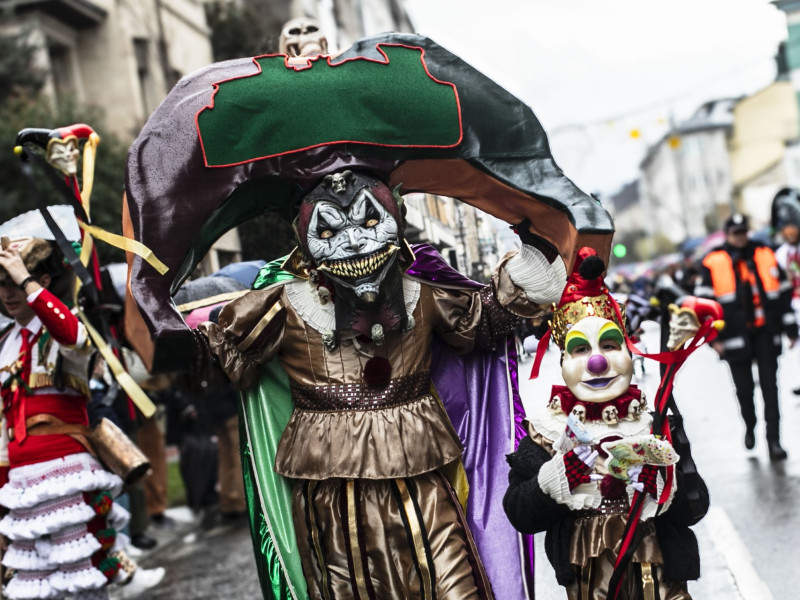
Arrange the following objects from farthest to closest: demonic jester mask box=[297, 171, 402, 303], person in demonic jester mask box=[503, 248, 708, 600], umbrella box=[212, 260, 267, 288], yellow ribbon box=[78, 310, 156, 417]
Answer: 1. umbrella box=[212, 260, 267, 288]
2. yellow ribbon box=[78, 310, 156, 417]
3. demonic jester mask box=[297, 171, 402, 303]
4. person in demonic jester mask box=[503, 248, 708, 600]

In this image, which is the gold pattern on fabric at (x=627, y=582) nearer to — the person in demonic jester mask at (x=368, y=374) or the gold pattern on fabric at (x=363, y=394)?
the person in demonic jester mask at (x=368, y=374)

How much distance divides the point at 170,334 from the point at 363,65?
1236mm

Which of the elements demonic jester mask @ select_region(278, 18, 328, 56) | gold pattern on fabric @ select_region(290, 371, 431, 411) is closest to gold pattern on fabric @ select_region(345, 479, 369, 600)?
gold pattern on fabric @ select_region(290, 371, 431, 411)

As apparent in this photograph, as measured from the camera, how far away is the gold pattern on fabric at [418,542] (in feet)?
→ 14.3

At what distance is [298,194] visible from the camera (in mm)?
4621

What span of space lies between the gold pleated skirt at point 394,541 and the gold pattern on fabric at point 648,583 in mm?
660

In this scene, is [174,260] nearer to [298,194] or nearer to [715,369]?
[298,194]

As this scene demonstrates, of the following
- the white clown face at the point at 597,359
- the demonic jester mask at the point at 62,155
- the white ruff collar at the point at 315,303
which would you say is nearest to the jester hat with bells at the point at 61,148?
the demonic jester mask at the point at 62,155

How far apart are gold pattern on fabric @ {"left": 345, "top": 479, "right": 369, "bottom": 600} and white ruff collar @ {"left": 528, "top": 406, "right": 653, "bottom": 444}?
2.63ft

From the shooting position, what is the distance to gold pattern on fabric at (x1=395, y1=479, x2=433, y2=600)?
14.3ft

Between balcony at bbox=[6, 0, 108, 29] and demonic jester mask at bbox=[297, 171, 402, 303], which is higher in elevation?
balcony at bbox=[6, 0, 108, 29]

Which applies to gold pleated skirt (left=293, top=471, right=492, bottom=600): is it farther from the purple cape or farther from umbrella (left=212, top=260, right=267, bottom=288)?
umbrella (left=212, top=260, right=267, bottom=288)

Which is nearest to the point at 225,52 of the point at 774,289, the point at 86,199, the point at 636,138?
the point at 636,138

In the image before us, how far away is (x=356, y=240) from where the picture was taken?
4266 millimetres
